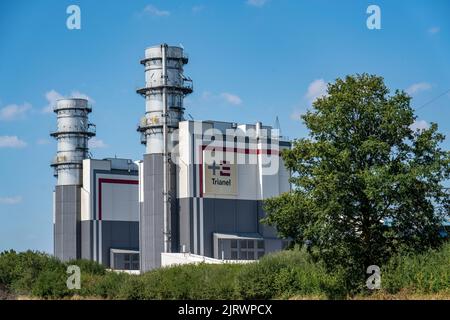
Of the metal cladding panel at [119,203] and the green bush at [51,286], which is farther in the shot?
the metal cladding panel at [119,203]

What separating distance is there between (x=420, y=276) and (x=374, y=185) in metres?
4.31

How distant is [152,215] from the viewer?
80.9 metres

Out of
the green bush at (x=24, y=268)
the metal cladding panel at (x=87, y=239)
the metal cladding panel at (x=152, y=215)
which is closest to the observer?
the green bush at (x=24, y=268)

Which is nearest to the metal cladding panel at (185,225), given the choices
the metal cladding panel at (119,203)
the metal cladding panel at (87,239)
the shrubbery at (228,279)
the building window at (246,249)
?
the building window at (246,249)

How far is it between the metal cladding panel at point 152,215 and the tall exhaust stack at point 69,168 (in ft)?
45.9

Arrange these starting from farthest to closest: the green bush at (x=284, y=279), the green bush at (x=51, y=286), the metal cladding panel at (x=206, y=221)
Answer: the metal cladding panel at (x=206, y=221) < the green bush at (x=51, y=286) < the green bush at (x=284, y=279)

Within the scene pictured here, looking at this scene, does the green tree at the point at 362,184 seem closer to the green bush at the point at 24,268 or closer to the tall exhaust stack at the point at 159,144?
the green bush at the point at 24,268

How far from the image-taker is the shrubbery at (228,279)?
37.8 meters

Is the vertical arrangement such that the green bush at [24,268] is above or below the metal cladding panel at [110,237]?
below

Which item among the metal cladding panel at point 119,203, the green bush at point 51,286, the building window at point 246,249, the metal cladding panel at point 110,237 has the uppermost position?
the metal cladding panel at point 119,203

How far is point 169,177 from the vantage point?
80.2 metres

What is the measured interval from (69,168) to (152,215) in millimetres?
17001

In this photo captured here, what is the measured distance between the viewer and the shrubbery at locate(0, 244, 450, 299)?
37812mm
